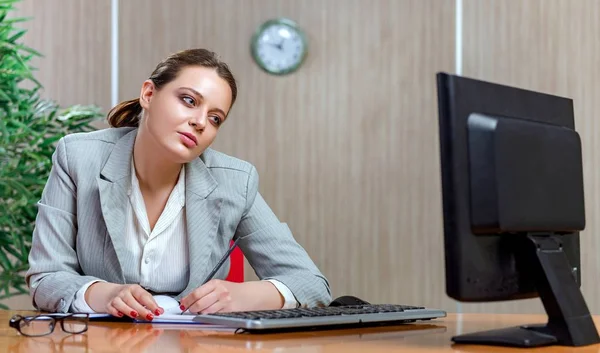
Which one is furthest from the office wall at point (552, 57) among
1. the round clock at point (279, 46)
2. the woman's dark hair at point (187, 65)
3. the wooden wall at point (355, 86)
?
the woman's dark hair at point (187, 65)

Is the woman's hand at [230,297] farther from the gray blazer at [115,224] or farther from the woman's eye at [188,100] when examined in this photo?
the woman's eye at [188,100]

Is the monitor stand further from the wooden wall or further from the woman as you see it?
the wooden wall

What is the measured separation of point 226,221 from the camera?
2.04 metres

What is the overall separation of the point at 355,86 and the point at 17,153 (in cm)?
181

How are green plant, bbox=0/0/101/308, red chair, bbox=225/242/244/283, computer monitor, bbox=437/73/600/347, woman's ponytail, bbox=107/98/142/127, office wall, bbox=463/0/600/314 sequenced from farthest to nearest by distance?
office wall, bbox=463/0/600/314 → green plant, bbox=0/0/101/308 → red chair, bbox=225/242/244/283 → woman's ponytail, bbox=107/98/142/127 → computer monitor, bbox=437/73/600/347

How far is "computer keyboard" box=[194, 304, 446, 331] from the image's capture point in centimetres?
132

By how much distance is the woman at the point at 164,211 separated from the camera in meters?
1.85

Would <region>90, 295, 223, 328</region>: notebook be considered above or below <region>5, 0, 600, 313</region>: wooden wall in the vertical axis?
below

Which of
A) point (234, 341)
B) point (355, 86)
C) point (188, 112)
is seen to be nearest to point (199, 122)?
point (188, 112)

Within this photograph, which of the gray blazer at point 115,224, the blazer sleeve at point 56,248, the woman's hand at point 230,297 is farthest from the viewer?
the gray blazer at point 115,224

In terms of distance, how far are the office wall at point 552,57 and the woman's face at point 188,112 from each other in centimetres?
274

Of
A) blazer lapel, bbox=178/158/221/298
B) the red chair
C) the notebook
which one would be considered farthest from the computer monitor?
the red chair

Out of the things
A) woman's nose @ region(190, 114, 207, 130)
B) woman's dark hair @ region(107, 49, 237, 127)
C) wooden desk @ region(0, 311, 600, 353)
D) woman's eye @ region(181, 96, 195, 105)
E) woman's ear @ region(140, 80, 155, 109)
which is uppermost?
woman's dark hair @ region(107, 49, 237, 127)

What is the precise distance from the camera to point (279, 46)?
468cm
